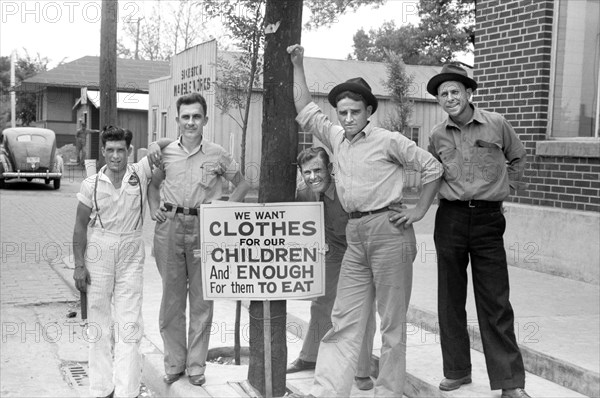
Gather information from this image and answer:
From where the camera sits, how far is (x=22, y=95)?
2010 inches

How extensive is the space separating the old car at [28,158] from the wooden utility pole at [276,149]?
72.1 feet

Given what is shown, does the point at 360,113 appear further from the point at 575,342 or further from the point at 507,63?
the point at 507,63

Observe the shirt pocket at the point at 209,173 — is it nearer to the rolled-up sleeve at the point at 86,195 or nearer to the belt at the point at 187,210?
the belt at the point at 187,210

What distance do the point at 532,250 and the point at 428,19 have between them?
3154 cm

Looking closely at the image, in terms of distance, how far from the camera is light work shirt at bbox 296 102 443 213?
456 cm

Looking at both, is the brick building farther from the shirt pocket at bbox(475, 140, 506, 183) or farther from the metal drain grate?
the metal drain grate

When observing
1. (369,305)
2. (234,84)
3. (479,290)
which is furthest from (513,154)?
(234,84)

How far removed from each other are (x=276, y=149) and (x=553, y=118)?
4.42 meters

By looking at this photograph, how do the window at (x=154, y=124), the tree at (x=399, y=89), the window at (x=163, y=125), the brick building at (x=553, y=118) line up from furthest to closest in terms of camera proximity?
1. the window at (x=154, y=124)
2. the window at (x=163, y=125)
3. the tree at (x=399, y=89)
4. the brick building at (x=553, y=118)

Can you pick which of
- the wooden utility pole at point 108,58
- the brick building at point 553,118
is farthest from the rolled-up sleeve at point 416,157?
the wooden utility pole at point 108,58

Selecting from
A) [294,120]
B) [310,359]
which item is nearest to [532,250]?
[310,359]

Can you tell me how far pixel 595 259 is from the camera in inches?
298

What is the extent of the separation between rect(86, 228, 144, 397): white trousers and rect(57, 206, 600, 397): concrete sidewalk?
384 mm

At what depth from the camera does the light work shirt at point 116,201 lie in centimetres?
516
